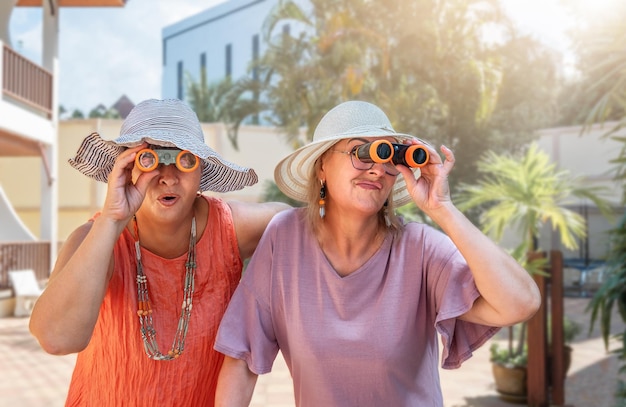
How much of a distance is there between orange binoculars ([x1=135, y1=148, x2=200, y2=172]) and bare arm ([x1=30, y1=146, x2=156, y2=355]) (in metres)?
0.04

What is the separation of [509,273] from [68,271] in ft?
3.59

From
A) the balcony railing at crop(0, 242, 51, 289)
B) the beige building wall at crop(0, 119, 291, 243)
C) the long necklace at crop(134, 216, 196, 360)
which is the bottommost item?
the balcony railing at crop(0, 242, 51, 289)

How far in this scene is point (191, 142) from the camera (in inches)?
72.2

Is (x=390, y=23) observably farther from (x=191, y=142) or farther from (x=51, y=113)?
(x=191, y=142)

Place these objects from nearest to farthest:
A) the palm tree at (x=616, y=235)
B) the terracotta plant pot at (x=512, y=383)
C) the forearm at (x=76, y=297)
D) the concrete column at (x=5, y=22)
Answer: the forearm at (x=76, y=297), the palm tree at (x=616, y=235), the terracotta plant pot at (x=512, y=383), the concrete column at (x=5, y=22)

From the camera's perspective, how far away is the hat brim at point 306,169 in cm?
190

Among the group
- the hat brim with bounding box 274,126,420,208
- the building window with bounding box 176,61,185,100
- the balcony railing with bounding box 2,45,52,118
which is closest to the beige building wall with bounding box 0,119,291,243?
the balcony railing with bounding box 2,45,52,118

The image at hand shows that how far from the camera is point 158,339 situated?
6.26 feet

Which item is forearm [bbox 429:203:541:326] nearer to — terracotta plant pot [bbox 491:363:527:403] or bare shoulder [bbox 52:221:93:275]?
bare shoulder [bbox 52:221:93:275]

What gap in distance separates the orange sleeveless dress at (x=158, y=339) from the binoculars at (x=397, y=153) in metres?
0.57

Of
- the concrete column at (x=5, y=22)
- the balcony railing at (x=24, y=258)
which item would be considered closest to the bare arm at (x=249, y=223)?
the balcony railing at (x=24, y=258)

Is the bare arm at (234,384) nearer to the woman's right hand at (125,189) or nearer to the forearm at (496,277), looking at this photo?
the woman's right hand at (125,189)

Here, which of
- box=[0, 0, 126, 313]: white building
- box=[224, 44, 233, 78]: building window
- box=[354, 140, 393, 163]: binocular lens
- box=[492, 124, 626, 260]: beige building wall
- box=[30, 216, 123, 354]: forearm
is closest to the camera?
box=[30, 216, 123, 354]: forearm

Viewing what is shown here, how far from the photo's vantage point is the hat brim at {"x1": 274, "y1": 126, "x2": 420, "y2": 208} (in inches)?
74.7
